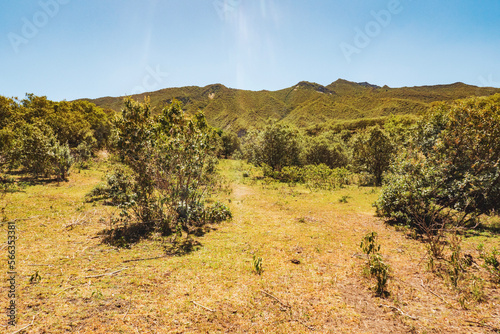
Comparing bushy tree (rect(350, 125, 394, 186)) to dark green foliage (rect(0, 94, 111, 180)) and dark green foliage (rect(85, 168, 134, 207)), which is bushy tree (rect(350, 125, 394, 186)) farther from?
dark green foliage (rect(0, 94, 111, 180))

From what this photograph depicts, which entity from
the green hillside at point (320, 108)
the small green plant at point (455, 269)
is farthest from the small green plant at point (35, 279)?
the green hillside at point (320, 108)

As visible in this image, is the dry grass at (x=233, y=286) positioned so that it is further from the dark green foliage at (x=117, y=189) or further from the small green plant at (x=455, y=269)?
the dark green foliage at (x=117, y=189)

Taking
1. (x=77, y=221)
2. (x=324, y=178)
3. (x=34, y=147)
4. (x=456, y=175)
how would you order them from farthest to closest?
(x=324, y=178) → (x=34, y=147) → (x=456, y=175) → (x=77, y=221)

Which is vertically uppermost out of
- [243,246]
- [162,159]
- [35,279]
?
[162,159]

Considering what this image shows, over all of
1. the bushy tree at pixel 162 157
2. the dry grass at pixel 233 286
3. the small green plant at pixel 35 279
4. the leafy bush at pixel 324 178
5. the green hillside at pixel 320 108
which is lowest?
the dry grass at pixel 233 286

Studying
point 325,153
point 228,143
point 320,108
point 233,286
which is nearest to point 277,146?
point 325,153

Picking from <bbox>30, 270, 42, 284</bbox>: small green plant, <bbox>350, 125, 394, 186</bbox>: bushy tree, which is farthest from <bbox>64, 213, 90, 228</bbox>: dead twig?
<bbox>350, 125, 394, 186</bbox>: bushy tree

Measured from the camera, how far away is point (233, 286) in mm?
6445

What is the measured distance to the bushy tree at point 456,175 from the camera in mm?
10953

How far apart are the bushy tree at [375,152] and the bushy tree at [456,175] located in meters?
12.5

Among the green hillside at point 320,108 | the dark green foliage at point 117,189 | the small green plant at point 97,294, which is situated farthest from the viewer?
the green hillside at point 320,108

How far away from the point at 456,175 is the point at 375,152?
15.1 meters

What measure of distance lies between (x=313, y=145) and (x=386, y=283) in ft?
104

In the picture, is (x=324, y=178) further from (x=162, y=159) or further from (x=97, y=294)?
(x=97, y=294)
